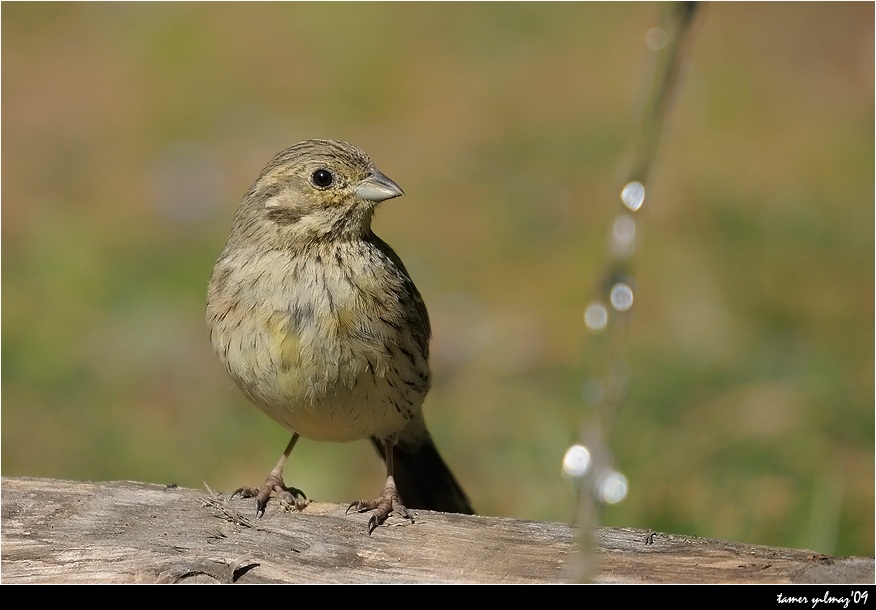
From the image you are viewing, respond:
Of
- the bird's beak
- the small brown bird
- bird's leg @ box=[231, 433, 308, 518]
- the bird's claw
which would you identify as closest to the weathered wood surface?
the bird's claw

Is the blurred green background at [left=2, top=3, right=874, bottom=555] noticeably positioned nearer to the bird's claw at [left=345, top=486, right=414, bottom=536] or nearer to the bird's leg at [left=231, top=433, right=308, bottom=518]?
the bird's claw at [left=345, top=486, right=414, bottom=536]

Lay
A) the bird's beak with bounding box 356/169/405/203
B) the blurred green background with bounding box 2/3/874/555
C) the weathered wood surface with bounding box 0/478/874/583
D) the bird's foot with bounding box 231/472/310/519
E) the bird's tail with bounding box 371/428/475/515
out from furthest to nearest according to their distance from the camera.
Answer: the blurred green background with bounding box 2/3/874/555, the bird's tail with bounding box 371/428/475/515, the bird's beak with bounding box 356/169/405/203, the bird's foot with bounding box 231/472/310/519, the weathered wood surface with bounding box 0/478/874/583

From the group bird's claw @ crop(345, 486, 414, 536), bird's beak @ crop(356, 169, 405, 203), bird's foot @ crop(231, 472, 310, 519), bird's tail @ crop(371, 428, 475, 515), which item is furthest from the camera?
bird's tail @ crop(371, 428, 475, 515)

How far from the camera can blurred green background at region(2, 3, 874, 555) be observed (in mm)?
5789

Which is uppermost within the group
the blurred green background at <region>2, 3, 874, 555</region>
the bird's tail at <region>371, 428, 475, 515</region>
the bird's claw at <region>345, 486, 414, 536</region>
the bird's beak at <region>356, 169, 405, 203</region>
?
the blurred green background at <region>2, 3, 874, 555</region>

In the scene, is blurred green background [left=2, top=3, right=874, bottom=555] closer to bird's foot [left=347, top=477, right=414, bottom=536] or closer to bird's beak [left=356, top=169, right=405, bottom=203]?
bird's foot [left=347, top=477, right=414, bottom=536]

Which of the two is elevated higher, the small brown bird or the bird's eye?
the bird's eye

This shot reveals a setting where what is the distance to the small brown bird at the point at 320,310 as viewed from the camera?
4055 mm

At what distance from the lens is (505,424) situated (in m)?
6.28

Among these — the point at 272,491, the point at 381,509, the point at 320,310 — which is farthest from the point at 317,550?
the point at 320,310

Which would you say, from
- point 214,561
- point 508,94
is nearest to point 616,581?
point 214,561

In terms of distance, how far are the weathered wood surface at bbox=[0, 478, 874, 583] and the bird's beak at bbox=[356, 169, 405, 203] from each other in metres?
1.13

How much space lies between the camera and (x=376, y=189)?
167 inches

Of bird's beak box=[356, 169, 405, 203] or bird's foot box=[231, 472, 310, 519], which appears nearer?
bird's foot box=[231, 472, 310, 519]
